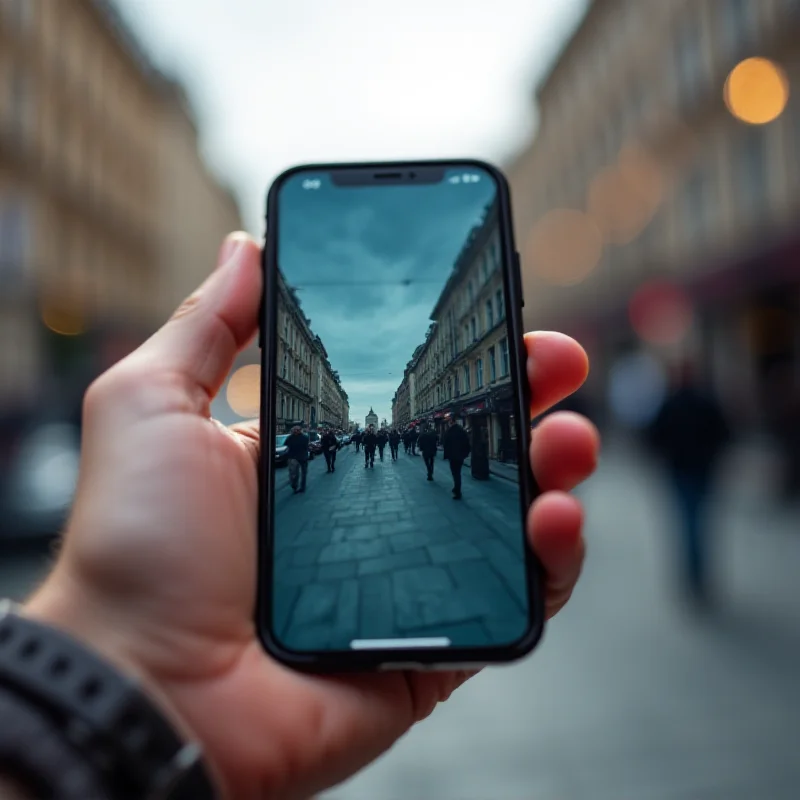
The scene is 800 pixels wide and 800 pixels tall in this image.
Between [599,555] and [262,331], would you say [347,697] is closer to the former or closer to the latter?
[262,331]

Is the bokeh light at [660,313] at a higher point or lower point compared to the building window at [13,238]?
lower

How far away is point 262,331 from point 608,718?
10.6 ft

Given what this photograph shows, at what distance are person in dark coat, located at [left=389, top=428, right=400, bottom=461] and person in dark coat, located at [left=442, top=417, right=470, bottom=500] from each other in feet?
0.44

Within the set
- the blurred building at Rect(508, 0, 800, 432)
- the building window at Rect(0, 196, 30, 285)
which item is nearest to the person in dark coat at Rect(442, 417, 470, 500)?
the blurred building at Rect(508, 0, 800, 432)

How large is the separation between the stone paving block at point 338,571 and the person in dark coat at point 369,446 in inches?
12.2

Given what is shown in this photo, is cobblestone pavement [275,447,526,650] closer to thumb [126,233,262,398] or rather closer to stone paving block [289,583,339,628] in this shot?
stone paving block [289,583,339,628]

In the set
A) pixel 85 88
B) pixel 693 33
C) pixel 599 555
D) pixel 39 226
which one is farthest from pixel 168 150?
pixel 599 555

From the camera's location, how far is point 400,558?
1763 millimetres

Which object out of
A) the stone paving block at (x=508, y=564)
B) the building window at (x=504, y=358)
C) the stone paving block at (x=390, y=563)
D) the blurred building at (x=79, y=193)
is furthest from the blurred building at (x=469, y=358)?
the blurred building at (x=79, y=193)

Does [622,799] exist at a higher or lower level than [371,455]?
lower

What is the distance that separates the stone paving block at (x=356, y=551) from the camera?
176cm

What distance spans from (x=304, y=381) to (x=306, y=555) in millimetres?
503

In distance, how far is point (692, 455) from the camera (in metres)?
6.27

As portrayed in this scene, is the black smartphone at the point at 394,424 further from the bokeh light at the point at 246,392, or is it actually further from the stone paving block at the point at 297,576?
the bokeh light at the point at 246,392
